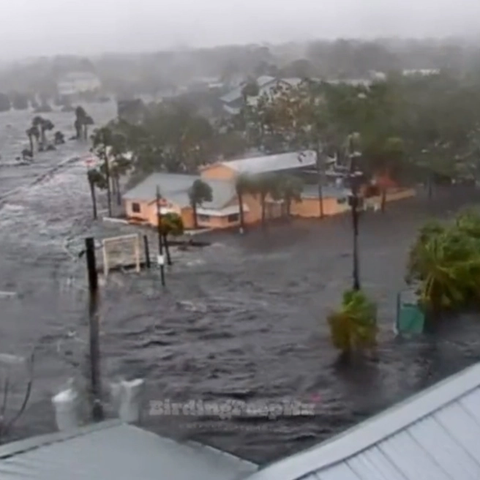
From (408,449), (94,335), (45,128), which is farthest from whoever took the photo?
(45,128)

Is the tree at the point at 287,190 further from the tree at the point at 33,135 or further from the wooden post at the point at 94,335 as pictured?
the tree at the point at 33,135

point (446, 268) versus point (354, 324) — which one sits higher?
point (446, 268)

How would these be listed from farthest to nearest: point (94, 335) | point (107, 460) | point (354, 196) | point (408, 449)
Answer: point (354, 196), point (94, 335), point (107, 460), point (408, 449)

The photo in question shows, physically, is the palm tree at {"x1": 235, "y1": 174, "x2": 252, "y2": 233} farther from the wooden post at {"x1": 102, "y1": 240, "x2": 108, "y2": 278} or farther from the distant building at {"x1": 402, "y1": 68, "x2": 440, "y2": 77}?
the distant building at {"x1": 402, "y1": 68, "x2": 440, "y2": 77}

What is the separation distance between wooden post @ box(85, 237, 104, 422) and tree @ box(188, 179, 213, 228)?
9.6 inches

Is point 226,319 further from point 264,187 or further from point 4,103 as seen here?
point 4,103

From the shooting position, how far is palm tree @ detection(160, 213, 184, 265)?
6.73 feet

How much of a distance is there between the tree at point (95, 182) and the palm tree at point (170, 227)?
0.16 metres

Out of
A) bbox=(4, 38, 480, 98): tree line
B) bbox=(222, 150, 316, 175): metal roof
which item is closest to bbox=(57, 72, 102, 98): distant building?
bbox=(4, 38, 480, 98): tree line

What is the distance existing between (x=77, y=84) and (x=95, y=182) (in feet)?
0.80

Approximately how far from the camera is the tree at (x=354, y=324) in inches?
77.4

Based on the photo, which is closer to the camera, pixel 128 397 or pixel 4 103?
pixel 128 397

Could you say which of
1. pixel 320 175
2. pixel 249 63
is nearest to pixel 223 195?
pixel 320 175

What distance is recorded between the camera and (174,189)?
6.70 feet
